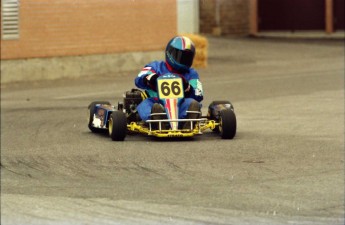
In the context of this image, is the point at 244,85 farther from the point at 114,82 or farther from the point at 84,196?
the point at 84,196

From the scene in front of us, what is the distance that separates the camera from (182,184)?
10156mm

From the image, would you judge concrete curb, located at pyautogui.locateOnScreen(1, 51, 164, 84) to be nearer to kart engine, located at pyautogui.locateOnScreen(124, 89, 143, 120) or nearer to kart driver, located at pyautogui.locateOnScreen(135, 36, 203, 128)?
kart engine, located at pyautogui.locateOnScreen(124, 89, 143, 120)

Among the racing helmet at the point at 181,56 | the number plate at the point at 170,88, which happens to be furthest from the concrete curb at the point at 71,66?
the racing helmet at the point at 181,56

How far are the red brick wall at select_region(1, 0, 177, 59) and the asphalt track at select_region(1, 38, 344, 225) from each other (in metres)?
6.46

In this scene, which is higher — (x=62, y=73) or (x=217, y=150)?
(x=217, y=150)

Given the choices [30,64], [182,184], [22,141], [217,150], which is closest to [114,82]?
[30,64]

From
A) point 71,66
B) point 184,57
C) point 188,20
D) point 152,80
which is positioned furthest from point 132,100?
point 188,20

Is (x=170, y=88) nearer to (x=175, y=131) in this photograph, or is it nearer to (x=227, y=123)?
(x=175, y=131)

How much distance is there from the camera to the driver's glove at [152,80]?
11131 millimetres

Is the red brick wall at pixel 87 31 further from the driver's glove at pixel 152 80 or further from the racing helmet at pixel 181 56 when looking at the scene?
the racing helmet at pixel 181 56

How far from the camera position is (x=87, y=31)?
28.8 meters

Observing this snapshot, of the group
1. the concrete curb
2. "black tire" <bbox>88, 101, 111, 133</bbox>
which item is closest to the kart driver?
"black tire" <bbox>88, 101, 111, 133</bbox>

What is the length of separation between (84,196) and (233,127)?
3789 mm

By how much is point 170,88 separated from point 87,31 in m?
17.0
